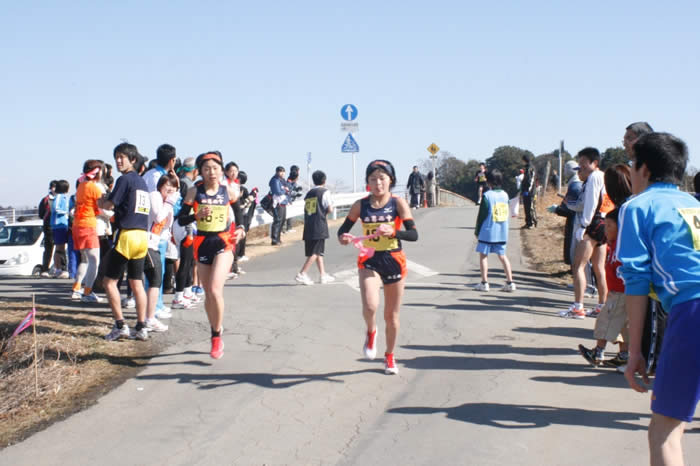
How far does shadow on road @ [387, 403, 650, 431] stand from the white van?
45.2 feet

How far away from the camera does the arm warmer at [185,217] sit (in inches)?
277

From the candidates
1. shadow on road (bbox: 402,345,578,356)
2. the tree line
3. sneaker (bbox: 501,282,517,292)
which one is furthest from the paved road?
the tree line

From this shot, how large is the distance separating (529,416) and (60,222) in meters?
11.9

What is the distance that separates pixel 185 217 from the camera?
704 cm

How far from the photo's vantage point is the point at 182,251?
9.79 m

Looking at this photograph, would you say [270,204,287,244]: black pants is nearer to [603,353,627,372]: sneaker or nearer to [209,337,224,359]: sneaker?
[209,337,224,359]: sneaker

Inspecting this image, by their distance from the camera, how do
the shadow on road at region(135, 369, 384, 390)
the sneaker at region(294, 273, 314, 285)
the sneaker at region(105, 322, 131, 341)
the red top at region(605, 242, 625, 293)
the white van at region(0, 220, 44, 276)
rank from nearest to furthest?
the shadow on road at region(135, 369, 384, 390), the red top at region(605, 242, 625, 293), the sneaker at region(105, 322, 131, 341), the sneaker at region(294, 273, 314, 285), the white van at region(0, 220, 44, 276)

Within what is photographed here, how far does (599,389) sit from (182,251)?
20.0 feet

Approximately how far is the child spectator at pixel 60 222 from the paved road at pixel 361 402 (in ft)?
21.0

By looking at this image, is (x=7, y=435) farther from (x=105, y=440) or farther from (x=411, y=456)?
(x=411, y=456)

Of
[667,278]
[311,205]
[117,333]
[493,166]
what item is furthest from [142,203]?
[493,166]

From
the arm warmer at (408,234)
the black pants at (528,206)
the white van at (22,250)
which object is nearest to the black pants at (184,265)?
the arm warmer at (408,234)

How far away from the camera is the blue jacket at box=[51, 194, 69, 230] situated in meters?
14.2

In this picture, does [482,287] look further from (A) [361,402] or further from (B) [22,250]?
(B) [22,250]
